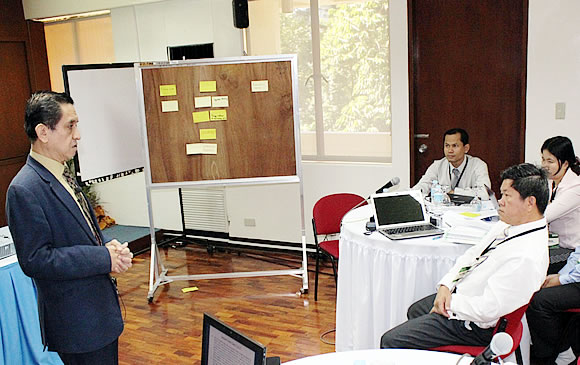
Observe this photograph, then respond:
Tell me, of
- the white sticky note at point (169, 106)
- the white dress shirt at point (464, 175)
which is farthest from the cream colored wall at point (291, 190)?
the white sticky note at point (169, 106)

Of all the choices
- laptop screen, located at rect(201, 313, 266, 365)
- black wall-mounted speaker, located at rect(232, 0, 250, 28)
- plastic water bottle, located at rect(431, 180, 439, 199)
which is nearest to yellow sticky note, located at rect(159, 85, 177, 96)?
black wall-mounted speaker, located at rect(232, 0, 250, 28)

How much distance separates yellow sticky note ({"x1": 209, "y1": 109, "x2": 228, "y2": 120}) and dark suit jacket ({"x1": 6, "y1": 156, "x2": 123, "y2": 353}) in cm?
247

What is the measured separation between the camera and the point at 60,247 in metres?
2.11

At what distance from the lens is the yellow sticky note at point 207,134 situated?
4582 mm

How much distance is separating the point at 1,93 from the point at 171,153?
3.04 m

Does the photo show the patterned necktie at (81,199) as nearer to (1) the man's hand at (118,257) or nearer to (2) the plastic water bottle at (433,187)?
(1) the man's hand at (118,257)

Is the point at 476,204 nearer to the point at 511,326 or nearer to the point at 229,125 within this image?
the point at 511,326

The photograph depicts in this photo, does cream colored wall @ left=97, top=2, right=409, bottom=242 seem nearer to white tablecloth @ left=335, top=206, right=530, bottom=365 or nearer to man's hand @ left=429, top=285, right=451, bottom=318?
white tablecloth @ left=335, top=206, right=530, bottom=365

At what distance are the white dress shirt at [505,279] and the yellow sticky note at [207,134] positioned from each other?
264cm

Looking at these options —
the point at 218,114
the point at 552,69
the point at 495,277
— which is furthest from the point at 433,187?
the point at 218,114

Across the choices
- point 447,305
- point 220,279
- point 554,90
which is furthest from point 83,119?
point 554,90

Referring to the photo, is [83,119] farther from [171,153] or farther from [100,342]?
[100,342]

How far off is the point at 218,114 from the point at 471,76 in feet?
7.21

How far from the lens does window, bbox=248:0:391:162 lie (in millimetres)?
5082
